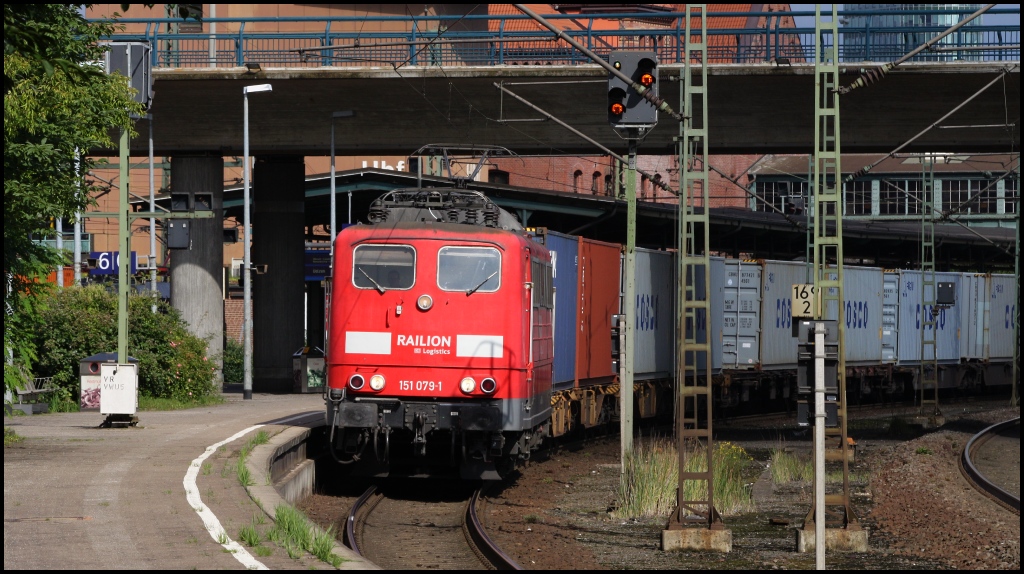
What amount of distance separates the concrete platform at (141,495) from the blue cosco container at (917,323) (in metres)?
22.0

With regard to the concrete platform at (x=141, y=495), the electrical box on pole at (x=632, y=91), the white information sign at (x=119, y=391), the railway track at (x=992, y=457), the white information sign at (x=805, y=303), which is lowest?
the railway track at (x=992, y=457)

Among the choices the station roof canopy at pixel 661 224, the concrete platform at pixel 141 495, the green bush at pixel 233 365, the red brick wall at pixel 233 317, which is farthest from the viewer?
the red brick wall at pixel 233 317

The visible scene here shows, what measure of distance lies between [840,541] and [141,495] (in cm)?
674

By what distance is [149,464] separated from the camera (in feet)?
49.8

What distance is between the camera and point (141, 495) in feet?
41.8

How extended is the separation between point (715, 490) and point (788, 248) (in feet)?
136

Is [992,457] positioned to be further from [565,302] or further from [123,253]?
[123,253]

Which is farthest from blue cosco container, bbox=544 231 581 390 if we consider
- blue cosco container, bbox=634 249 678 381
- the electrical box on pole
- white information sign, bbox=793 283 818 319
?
white information sign, bbox=793 283 818 319

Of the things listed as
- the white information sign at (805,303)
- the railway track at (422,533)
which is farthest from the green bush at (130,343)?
the white information sign at (805,303)

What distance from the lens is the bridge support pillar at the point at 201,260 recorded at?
118 ft

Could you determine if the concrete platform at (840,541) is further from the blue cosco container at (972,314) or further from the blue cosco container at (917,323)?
the blue cosco container at (972,314)

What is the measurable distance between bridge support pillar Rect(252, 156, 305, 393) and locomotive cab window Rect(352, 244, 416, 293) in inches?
897

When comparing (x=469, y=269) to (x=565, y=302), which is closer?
(x=469, y=269)

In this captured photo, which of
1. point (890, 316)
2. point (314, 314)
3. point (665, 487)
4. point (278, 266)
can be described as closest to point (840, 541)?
point (665, 487)
